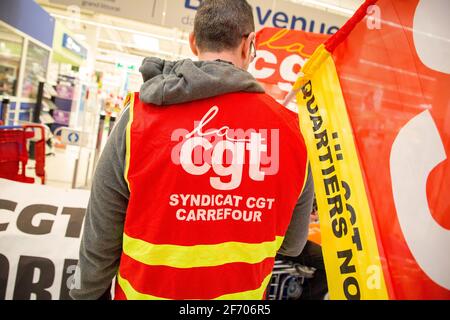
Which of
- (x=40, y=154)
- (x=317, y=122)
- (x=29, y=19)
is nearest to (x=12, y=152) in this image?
(x=40, y=154)

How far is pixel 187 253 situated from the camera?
3.28 feet

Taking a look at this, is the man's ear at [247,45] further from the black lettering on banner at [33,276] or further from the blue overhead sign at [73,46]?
the blue overhead sign at [73,46]

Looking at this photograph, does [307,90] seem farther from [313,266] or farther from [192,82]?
[313,266]

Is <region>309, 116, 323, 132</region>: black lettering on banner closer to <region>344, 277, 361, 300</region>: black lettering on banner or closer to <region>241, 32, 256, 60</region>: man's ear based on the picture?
<region>241, 32, 256, 60</region>: man's ear

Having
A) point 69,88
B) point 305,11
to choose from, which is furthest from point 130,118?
point 69,88

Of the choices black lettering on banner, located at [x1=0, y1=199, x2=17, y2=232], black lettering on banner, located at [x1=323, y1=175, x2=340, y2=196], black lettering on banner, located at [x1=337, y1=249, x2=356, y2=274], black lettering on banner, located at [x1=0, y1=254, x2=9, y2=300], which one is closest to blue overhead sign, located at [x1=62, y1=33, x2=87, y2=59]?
black lettering on banner, located at [x1=0, y1=199, x2=17, y2=232]

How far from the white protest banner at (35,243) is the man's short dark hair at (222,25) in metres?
1.22

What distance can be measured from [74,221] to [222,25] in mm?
1305

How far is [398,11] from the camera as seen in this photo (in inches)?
42.8

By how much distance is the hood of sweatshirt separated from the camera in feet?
3.19

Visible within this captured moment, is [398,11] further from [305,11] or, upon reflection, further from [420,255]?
[305,11]

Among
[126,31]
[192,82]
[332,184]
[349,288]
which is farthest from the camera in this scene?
[126,31]

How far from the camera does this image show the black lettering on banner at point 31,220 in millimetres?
1714
